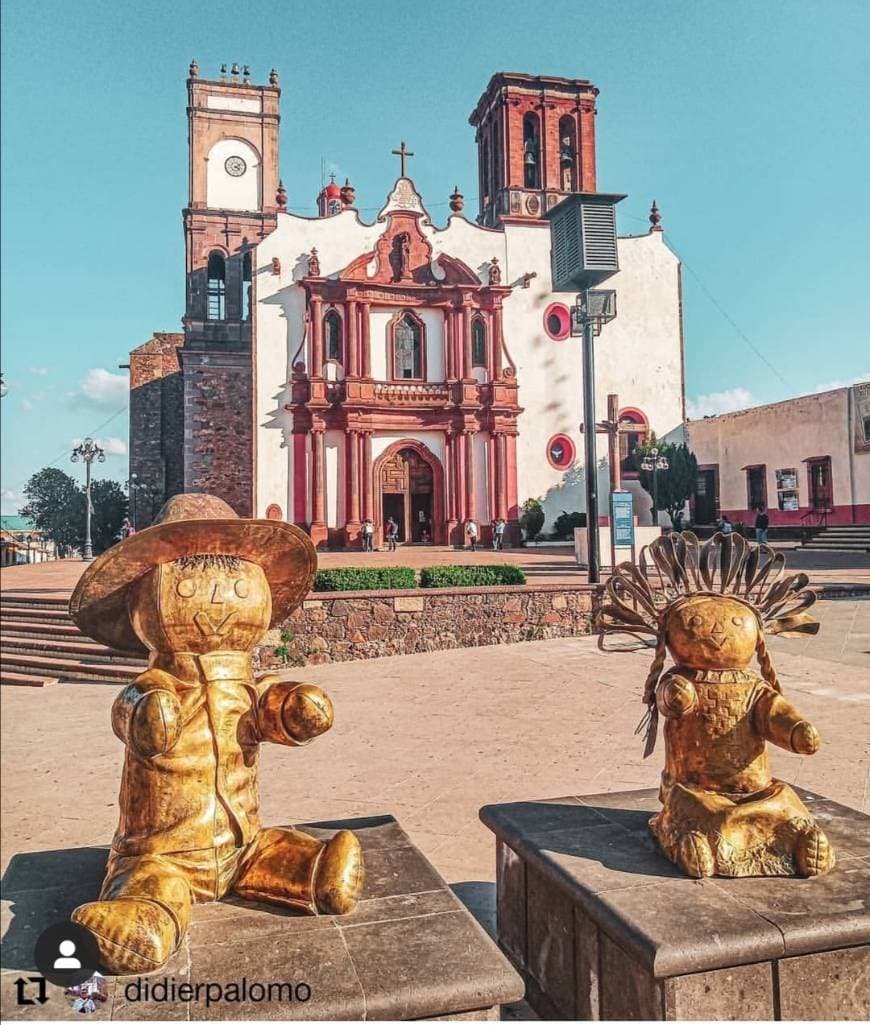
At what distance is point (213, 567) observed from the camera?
91.4 inches

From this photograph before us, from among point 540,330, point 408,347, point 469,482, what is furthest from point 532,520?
point 408,347

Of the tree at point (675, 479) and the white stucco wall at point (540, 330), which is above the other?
the white stucco wall at point (540, 330)

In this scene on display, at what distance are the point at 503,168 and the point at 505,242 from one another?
2.77m

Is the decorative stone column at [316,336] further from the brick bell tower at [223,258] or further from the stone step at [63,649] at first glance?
the stone step at [63,649]

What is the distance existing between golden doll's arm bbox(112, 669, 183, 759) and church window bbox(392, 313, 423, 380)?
23202 millimetres

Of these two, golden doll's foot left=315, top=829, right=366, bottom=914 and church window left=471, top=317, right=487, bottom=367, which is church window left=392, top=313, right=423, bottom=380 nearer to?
church window left=471, top=317, right=487, bottom=367

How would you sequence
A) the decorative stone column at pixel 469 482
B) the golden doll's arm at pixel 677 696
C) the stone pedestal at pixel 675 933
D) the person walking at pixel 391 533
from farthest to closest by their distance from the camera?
1. the decorative stone column at pixel 469 482
2. the person walking at pixel 391 533
3. the golden doll's arm at pixel 677 696
4. the stone pedestal at pixel 675 933

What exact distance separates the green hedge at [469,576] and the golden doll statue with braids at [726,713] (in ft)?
27.9

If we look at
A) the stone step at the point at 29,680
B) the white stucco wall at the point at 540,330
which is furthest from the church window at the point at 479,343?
the stone step at the point at 29,680

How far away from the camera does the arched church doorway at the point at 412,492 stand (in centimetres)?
2434

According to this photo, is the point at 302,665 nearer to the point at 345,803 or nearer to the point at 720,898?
the point at 345,803

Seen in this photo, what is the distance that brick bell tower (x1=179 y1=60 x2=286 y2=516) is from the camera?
87.0 feet

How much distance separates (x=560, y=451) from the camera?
2548 cm

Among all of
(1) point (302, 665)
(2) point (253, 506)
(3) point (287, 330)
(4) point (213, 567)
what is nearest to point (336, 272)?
(3) point (287, 330)
